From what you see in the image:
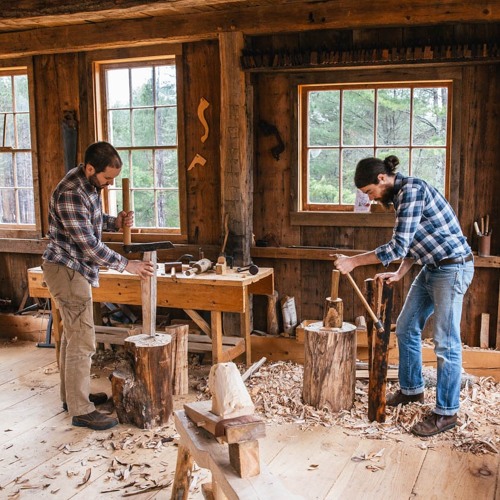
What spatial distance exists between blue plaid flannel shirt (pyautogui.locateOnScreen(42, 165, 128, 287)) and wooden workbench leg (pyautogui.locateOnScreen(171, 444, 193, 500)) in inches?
60.5

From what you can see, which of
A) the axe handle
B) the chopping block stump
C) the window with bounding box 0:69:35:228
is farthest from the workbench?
the window with bounding box 0:69:35:228

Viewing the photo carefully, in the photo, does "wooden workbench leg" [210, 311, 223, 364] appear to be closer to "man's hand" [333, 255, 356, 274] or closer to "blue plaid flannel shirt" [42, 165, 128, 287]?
"blue plaid flannel shirt" [42, 165, 128, 287]

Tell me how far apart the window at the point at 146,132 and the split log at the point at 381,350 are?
2.55m

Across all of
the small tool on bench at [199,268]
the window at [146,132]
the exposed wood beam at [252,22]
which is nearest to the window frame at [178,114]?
the window at [146,132]

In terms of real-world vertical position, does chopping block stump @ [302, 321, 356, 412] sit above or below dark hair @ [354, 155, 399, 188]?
below

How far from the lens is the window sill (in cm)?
520

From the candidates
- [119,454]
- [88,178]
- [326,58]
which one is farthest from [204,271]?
[326,58]

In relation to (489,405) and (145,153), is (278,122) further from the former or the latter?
(489,405)

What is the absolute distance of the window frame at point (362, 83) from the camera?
4.94 m

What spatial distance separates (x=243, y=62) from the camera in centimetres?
516

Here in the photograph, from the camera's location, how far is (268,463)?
356cm

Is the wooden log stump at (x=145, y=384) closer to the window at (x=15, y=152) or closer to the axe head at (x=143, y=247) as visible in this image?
the axe head at (x=143, y=247)

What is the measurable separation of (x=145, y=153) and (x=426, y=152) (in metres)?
2.71

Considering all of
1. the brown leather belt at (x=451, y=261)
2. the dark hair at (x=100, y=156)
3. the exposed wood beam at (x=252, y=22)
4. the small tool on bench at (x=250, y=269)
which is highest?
the exposed wood beam at (x=252, y=22)
